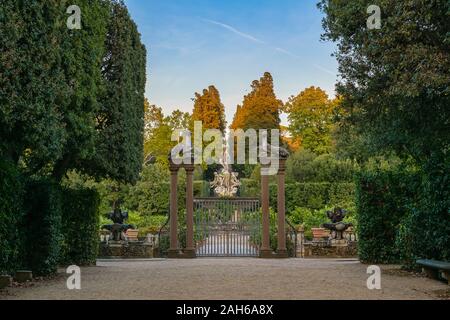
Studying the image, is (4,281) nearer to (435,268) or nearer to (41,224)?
(41,224)

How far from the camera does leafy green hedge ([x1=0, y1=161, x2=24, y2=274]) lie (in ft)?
33.4

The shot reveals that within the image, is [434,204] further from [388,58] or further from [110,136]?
[110,136]

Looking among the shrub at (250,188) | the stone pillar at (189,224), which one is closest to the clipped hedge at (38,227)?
the stone pillar at (189,224)

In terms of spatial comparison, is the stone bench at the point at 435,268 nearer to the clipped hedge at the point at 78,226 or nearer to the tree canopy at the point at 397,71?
the tree canopy at the point at 397,71

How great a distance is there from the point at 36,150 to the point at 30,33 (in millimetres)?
2269

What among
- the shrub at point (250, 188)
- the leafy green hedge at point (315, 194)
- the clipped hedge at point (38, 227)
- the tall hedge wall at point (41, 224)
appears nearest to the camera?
the tall hedge wall at point (41, 224)

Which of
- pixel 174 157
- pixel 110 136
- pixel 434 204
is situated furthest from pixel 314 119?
pixel 434 204

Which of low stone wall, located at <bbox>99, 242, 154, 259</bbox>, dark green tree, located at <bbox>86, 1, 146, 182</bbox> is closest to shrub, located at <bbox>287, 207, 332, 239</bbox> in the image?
low stone wall, located at <bbox>99, 242, 154, 259</bbox>

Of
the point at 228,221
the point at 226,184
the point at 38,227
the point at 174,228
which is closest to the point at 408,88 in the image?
the point at 38,227

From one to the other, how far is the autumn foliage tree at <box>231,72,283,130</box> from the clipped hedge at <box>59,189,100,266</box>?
45.6 metres

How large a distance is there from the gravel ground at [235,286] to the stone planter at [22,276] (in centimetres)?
26

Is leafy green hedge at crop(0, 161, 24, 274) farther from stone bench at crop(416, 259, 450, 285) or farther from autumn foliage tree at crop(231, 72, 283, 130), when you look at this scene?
autumn foliage tree at crop(231, 72, 283, 130)

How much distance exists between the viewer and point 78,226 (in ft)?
52.1

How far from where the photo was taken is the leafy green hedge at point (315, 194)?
36125 mm
